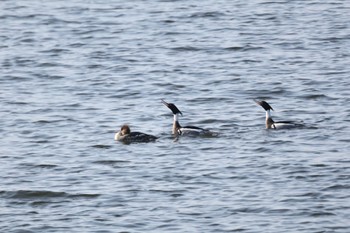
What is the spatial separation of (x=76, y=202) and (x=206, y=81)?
10523 millimetres

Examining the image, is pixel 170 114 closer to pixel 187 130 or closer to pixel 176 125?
A: pixel 176 125

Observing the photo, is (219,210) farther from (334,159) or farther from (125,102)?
(125,102)

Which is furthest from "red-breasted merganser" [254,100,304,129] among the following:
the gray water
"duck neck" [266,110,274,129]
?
the gray water

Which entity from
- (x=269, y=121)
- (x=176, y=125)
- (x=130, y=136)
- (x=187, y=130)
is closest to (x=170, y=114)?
(x=176, y=125)

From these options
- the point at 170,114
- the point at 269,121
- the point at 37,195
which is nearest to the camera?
the point at 37,195

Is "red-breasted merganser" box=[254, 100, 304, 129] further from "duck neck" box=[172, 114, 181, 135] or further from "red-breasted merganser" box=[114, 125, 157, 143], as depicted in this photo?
"red-breasted merganser" box=[114, 125, 157, 143]

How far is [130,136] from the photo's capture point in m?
24.8

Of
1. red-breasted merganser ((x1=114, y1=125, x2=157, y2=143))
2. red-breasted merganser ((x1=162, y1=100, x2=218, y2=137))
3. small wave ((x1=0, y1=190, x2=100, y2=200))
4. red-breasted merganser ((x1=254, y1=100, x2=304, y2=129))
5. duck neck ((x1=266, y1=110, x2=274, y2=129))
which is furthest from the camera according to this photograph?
duck neck ((x1=266, y1=110, x2=274, y2=129))

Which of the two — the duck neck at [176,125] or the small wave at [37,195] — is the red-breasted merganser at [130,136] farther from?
the small wave at [37,195]

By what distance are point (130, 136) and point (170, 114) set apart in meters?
3.04

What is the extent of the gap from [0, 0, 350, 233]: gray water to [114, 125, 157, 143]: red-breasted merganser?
144 millimetres

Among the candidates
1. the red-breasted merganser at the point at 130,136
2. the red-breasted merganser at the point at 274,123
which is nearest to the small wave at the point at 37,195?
the red-breasted merganser at the point at 130,136

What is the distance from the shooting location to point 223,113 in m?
27.2

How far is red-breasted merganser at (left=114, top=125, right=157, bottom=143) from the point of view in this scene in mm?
24781
